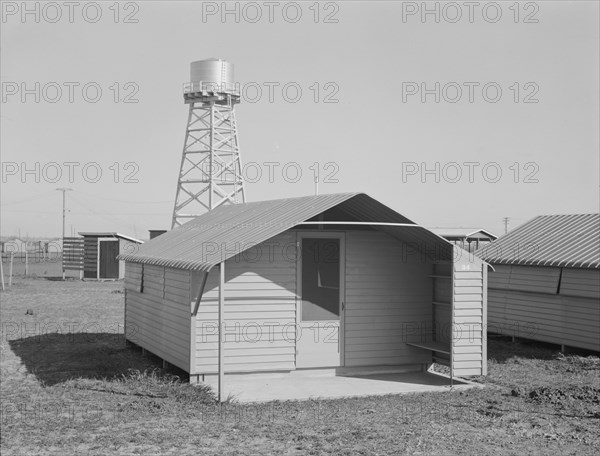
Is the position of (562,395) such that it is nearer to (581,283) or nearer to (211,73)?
(581,283)

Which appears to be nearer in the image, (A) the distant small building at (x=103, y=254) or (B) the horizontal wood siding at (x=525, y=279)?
(B) the horizontal wood siding at (x=525, y=279)

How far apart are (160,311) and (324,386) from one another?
3.44 meters

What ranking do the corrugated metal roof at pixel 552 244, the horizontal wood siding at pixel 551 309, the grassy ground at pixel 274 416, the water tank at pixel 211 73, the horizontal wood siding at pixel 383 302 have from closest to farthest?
the grassy ground at pixel 274 416, the horizontal wood siding at pixel 383 302, the horizontal wood siding at pixel 551 309, the corrugated metal roof at pixel 552 244, the water tank at pixel 211 73

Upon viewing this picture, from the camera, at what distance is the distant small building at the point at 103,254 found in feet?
124

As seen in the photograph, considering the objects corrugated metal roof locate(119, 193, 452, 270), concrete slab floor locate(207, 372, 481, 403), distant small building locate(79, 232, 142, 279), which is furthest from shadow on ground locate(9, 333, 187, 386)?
distant small building locate(79, 232, 142, 279)

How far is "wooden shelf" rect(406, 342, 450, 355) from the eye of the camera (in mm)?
12242

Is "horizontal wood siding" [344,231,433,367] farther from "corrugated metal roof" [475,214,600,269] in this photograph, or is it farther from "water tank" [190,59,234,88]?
"water tank" [190,59,234,88]

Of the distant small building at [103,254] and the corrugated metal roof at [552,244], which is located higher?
the corrugated metal roof at [552,244]

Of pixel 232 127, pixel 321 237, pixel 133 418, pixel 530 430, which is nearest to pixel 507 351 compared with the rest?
pixel 321 237

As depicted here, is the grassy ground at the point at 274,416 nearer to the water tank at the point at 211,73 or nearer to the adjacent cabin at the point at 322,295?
the adjacent cabin at the point at 322,295

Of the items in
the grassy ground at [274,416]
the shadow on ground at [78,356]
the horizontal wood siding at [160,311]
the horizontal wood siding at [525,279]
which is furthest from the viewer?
the horizontal wood siding at [525,279]

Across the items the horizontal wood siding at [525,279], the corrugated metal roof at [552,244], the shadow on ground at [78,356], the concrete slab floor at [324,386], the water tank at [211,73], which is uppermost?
the water tank at [211,73]

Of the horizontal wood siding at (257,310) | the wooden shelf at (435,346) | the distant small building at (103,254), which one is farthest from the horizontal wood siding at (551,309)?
the distant small building at (103,254)

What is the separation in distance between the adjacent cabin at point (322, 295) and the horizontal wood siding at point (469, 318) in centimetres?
2
